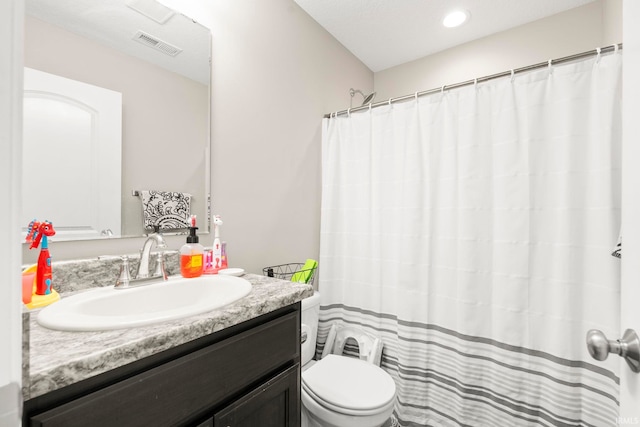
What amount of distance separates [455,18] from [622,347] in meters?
2.13

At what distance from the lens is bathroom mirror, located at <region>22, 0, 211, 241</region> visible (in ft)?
3.01

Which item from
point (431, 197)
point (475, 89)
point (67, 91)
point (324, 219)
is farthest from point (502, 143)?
point (67, 91)

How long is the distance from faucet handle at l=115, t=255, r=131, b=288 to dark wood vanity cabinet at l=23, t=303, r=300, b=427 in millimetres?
437

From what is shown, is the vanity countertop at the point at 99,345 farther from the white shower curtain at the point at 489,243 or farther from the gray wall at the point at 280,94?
the white shower curtain at the point at 489,243

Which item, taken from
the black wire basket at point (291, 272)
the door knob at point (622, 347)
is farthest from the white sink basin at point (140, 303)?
the door knob at point (622, 347)

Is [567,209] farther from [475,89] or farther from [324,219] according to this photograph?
[324,219]

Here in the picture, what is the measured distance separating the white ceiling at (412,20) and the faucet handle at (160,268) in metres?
1.69

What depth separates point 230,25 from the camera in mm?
1457

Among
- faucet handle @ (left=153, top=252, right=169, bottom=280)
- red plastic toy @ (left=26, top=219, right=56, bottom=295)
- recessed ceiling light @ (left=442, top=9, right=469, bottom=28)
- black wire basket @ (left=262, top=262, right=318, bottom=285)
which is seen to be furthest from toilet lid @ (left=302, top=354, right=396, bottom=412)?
recessed ceiling light @ (left=442, top=9, right=469, bottom=28)

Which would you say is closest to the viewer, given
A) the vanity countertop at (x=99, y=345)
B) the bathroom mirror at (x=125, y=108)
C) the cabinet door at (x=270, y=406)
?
the vanity countertop at (x=99, y=345)

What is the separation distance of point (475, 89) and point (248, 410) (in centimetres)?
164

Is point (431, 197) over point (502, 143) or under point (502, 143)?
under

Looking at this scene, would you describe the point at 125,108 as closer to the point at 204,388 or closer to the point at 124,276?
the point at 124,276

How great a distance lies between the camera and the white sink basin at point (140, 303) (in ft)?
2.10
